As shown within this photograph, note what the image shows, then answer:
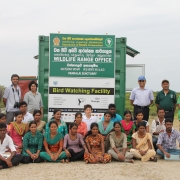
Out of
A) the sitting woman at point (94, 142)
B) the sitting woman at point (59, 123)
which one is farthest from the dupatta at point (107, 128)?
the sitting woman at point (59, 123)

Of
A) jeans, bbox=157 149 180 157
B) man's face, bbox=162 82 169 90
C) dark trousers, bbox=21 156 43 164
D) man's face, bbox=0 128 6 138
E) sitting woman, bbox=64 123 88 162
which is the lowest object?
dark trousers, bbox=21 156 43 164

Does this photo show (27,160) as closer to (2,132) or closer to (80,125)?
(2,132)

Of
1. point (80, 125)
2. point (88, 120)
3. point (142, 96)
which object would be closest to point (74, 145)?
point (80, 125)

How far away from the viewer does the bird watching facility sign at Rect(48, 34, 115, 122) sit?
27.9ft

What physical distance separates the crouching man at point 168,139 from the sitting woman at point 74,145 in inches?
64.2

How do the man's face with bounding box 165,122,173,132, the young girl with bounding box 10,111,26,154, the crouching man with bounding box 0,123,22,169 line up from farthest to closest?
the man's face with bounding box 165,122,173,132 → the young girl with bounding box 10,111,26,154 → the crouching man with bounding box 0,123,22,169

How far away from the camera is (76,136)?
773 centimetres

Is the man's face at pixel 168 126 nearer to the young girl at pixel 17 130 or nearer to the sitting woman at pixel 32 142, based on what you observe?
the sitting woman at pixel 32 142

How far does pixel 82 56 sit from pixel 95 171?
296 cm

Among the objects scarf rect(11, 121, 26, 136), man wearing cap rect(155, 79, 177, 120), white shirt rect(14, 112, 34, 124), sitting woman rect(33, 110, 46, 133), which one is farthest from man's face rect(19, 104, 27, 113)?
man wearing cap rect(155, 79, 177, 120)

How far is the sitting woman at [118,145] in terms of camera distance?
742 cm

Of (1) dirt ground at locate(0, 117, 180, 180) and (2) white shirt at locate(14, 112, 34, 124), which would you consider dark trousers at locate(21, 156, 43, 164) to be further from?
(2) white shirt at locate(14, 112, 34, 124)

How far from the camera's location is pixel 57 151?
759 centimetres

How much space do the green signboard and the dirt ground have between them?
2185 mm
